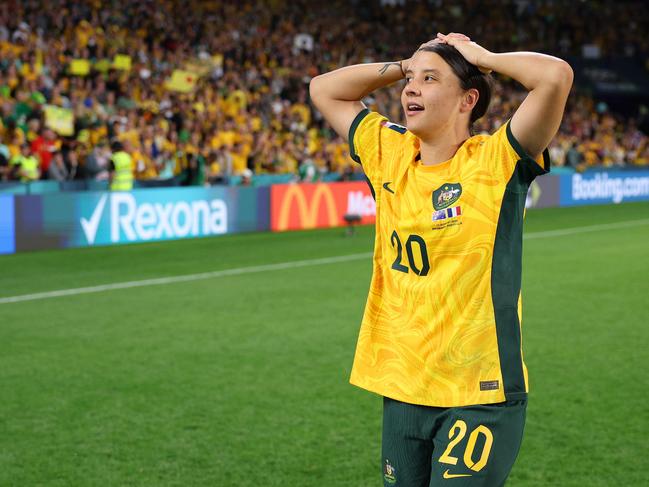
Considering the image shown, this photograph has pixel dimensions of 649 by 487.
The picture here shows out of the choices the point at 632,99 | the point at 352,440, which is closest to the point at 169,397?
the point at 352,440

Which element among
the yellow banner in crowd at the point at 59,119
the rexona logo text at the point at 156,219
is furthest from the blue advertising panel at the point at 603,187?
the yellow banner in crowd at the point at 59,119

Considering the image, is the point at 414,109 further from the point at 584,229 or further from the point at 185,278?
the point at 584,229

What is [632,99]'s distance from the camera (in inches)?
1697

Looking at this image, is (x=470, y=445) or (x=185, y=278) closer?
(x=470, y=445)

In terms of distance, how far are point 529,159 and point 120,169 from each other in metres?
14.3

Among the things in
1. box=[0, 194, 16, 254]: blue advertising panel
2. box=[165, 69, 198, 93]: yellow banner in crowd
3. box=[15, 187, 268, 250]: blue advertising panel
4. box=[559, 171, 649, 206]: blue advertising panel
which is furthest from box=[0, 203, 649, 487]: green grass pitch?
box=[559, 171, 649, 206]: blue advertising panel

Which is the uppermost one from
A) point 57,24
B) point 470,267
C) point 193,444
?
point 57,24

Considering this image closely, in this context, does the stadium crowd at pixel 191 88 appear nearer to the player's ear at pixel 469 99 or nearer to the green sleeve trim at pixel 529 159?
the player's ear at pixel 469 99

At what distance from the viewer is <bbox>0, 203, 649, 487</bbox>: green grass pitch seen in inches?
206

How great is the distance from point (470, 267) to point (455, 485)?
1.99 feet

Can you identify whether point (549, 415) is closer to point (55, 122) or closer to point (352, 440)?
point (352, 440)

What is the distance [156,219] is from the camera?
53.3ft

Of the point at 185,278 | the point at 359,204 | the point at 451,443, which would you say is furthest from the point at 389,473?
the point at 359,204

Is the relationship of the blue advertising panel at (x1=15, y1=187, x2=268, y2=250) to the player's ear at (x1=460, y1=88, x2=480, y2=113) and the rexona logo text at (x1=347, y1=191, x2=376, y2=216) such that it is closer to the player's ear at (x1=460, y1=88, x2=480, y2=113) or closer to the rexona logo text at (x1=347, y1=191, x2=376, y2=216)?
the rexona logo text at (x1=347, y1=191, x2=376, y2=216)
